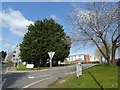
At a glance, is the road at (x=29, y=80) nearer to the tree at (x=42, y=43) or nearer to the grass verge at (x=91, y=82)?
the grass verge at (x=91, y=82)

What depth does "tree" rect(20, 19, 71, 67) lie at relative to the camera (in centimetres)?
6022

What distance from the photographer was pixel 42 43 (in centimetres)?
6044

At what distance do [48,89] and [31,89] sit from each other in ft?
4.78

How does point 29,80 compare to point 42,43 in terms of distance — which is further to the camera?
point 42,43

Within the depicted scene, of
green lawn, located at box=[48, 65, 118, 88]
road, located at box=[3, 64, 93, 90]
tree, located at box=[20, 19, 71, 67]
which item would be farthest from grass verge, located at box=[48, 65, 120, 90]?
tree, located at box=[20, 19, 71, 67]

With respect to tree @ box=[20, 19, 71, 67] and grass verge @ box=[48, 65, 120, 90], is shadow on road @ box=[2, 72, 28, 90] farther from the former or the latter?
tree @ box=[20, 19, 71, 67]

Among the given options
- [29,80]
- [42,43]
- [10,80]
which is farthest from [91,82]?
[42,43]

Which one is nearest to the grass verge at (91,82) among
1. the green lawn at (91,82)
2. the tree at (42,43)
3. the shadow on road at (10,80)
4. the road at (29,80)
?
the green lawn at (91,82)

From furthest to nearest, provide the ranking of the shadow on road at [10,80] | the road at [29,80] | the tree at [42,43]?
the tree at [42,43]
the road at [29,80]
the shadow on road at [10,80]

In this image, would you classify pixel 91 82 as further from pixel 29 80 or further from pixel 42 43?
pixel 42 43

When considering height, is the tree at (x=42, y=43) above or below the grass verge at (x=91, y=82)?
above

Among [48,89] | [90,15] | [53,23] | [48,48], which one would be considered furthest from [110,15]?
[53,23]

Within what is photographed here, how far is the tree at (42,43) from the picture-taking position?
198 feet

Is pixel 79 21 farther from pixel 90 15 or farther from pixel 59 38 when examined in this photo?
pixel 59 38
